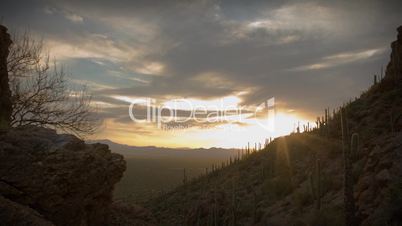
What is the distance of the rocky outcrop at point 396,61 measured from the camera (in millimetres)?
29578

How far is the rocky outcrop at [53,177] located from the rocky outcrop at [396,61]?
26.9 meters

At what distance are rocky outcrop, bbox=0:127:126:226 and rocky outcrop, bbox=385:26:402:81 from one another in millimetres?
26886

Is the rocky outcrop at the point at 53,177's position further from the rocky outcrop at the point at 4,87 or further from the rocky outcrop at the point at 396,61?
the rocky outcrop at the point at 396,61

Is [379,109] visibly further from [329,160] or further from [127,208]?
[127,208]

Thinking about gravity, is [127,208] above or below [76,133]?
below

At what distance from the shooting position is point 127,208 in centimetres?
1698

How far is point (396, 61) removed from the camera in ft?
98.2

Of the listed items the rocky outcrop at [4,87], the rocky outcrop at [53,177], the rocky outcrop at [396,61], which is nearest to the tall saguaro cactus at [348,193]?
the rocky outcrop at [53,177]

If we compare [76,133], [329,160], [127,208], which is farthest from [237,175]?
[76,133]

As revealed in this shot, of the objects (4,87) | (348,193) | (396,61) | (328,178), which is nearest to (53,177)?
(4,87)

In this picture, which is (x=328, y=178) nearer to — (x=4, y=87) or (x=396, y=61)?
(x=396, y=61)

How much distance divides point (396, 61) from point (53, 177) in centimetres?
2971

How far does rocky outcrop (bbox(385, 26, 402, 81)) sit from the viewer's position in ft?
97.0

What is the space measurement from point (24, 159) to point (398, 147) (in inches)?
755
